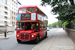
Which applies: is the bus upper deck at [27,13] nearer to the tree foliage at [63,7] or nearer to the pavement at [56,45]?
the pavement at [56,45]

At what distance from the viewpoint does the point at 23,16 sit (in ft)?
35.8

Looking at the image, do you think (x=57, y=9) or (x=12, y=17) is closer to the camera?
(x=57, y=9)

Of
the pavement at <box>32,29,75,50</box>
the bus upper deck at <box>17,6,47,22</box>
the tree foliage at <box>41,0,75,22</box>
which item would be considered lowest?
the pavement at <box>32,29,75,50</box>

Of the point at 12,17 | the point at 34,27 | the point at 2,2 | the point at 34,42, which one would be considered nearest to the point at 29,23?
the point at 34,27

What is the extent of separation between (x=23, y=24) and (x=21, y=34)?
4.34ft

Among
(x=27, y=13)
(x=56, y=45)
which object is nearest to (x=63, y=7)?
(x=27, y=13)

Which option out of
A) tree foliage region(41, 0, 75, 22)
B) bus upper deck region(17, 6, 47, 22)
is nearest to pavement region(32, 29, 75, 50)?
bus upper deck region(17, 6, 47, 22)

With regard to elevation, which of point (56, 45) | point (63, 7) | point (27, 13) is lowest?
point (56, 45)

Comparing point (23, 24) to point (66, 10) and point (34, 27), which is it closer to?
point (34, 27)

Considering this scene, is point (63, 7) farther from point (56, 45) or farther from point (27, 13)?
point (56, 45)

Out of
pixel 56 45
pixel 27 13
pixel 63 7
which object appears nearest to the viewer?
pixel 56 45

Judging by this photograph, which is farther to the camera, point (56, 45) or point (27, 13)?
point (27, 13)

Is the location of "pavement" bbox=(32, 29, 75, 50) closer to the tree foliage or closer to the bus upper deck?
the bus upper deck

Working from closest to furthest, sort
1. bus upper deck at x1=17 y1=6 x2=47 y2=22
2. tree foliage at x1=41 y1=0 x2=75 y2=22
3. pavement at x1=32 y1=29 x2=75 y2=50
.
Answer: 1. pavement at x1=32 y1=29 x2=75 y2=50
2. bus upper deck at x1=17 y1=6 x2=47 y2=22
3. tree foliage at x1=41 y1=0 x2=75 y2=22
